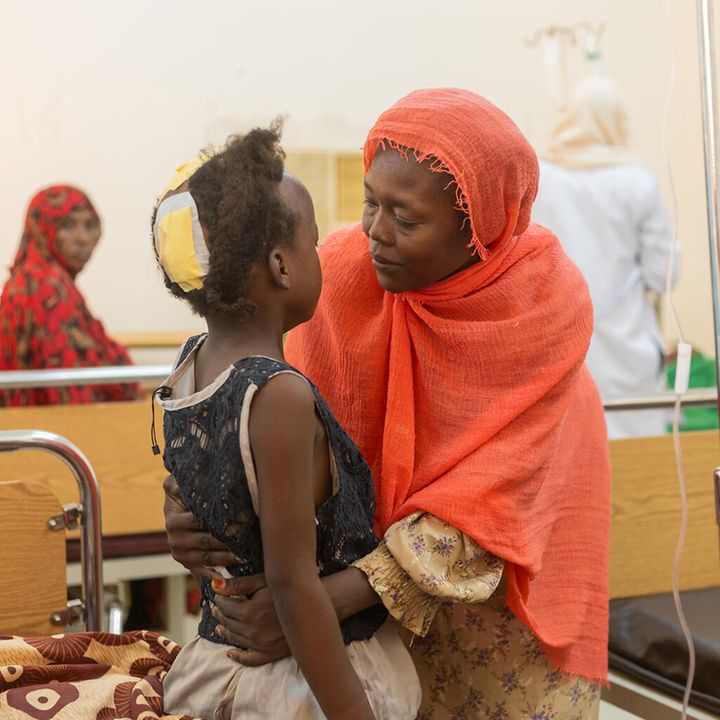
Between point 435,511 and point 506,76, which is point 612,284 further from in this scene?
point 506,76

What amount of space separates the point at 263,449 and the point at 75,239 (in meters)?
3.02

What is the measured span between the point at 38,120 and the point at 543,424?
4.91 m

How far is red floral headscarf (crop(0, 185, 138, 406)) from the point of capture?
3600 mm

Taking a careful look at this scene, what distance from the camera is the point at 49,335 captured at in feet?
11.8

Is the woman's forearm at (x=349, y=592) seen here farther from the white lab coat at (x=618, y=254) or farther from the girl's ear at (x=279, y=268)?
the white lab coat at (x=618, y=254)

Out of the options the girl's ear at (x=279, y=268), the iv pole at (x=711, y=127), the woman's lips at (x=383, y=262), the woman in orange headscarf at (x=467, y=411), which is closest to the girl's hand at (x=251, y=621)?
the woman in orange headscarf at (x=467, y=411)

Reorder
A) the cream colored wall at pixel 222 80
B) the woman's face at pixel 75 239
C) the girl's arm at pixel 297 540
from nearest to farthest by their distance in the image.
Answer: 1. the girl's arm at pixel 297 540
2. the woman's face at pixel 75 239
3. the cream colored wall at pixel 222 80

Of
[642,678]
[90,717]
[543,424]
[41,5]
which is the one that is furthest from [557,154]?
[41,5]

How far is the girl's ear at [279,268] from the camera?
125cm

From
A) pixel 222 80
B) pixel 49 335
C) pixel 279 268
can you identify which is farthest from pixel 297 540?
pixel 222 80

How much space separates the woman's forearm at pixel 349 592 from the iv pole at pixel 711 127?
52 centimetres

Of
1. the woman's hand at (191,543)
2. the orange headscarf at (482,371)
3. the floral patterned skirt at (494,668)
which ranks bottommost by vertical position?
the floral patterned skirt at (494,668)

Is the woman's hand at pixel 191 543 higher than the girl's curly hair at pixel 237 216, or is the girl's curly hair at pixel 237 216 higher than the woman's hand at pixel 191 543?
the girl's curly hair at pixel 237 216

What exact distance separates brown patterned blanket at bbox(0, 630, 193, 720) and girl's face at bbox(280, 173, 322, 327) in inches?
19.9
